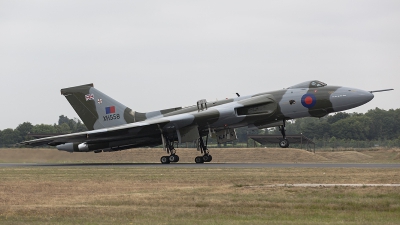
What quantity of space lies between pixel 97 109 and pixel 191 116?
6743mm

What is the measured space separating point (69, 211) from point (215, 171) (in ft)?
41.7

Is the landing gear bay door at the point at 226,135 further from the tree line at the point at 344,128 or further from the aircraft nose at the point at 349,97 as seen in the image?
the tree line at the point at 344,128

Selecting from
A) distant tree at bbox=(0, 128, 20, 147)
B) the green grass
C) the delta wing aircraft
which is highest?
distant tree at bbox=(0, 128, 20, 147)

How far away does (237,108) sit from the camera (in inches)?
1353

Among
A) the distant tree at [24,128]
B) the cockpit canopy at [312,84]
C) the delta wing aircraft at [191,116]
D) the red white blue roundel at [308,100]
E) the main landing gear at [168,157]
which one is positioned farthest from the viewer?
the distant tree at [24,128]

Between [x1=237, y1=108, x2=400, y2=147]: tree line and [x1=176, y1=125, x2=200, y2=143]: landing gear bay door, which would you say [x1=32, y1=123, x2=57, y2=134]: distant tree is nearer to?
[x1=237, y1=108, x2=400, y2=147]: tree line

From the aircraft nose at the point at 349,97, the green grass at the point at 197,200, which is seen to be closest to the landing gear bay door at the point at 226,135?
the aircraft nose at the point at 349,97

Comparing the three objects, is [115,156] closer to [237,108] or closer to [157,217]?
[237,108]

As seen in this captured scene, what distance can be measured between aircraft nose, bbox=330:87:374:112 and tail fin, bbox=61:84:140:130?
460 inches

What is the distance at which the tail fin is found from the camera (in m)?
38.3

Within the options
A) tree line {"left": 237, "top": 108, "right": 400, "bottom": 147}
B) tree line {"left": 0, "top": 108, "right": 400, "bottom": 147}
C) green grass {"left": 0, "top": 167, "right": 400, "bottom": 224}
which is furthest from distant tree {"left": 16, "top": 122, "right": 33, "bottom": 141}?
green grass {"left": 0, "top": 167, "right": 400, "bottom": 224}

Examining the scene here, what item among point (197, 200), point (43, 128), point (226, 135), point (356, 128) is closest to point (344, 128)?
point (356, 128)

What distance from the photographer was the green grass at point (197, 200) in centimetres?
1441

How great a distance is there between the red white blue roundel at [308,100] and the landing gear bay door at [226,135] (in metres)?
4.44
